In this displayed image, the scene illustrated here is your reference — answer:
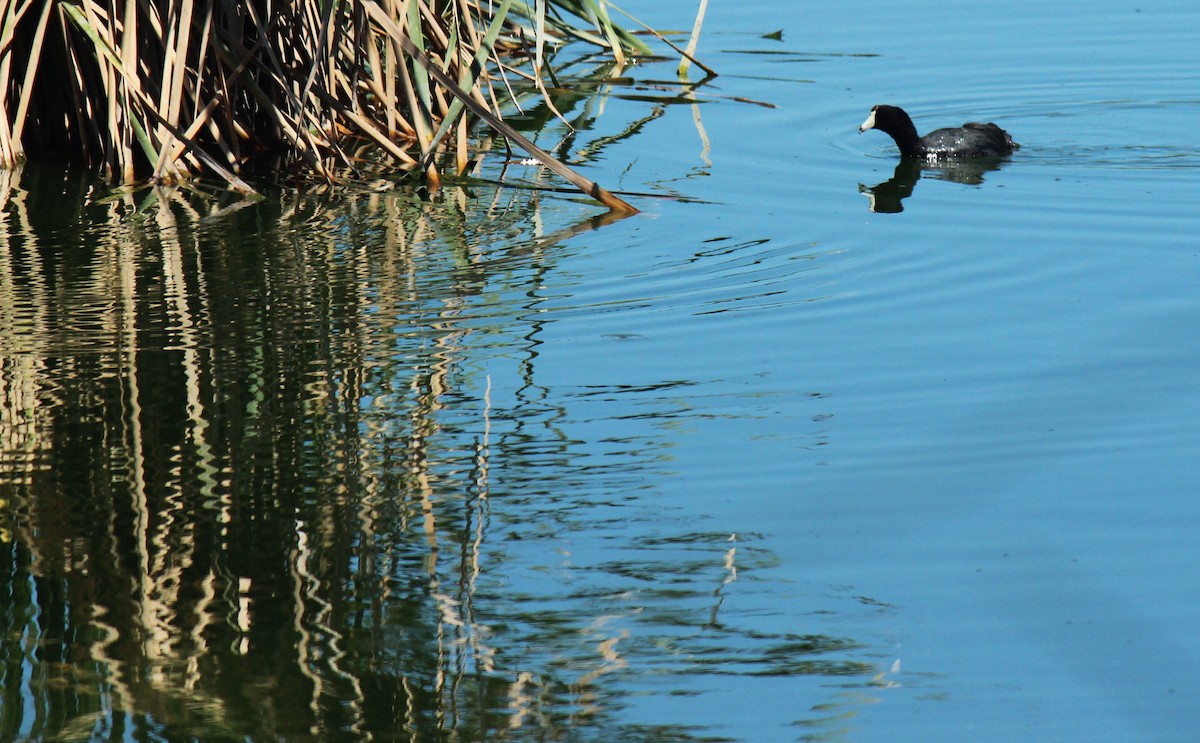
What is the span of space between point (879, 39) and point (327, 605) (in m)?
8.33

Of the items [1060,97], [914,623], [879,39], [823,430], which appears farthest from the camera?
[879,39]

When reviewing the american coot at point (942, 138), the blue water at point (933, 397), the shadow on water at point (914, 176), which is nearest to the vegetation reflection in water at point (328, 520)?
the blue water at point (933, 397)

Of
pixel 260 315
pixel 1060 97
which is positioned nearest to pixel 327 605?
pixel 260 315

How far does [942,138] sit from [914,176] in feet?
1.40

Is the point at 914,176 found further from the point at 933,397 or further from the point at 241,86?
the point at 933,397

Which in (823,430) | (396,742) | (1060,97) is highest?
(1060,97)

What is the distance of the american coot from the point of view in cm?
828

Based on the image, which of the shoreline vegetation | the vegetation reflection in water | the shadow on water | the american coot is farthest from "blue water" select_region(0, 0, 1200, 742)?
the american coot

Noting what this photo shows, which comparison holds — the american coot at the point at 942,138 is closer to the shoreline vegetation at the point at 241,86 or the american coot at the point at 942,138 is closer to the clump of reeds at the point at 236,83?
the shoreline vegetation at the point at 241,86

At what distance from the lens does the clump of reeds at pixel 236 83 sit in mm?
7277

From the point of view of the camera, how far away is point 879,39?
36.1 ft

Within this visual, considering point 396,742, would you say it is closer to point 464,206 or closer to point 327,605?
point 327,605

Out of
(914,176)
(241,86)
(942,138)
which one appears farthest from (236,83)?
(942,138)

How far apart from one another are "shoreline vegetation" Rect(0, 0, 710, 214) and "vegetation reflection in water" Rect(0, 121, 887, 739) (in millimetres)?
1209
